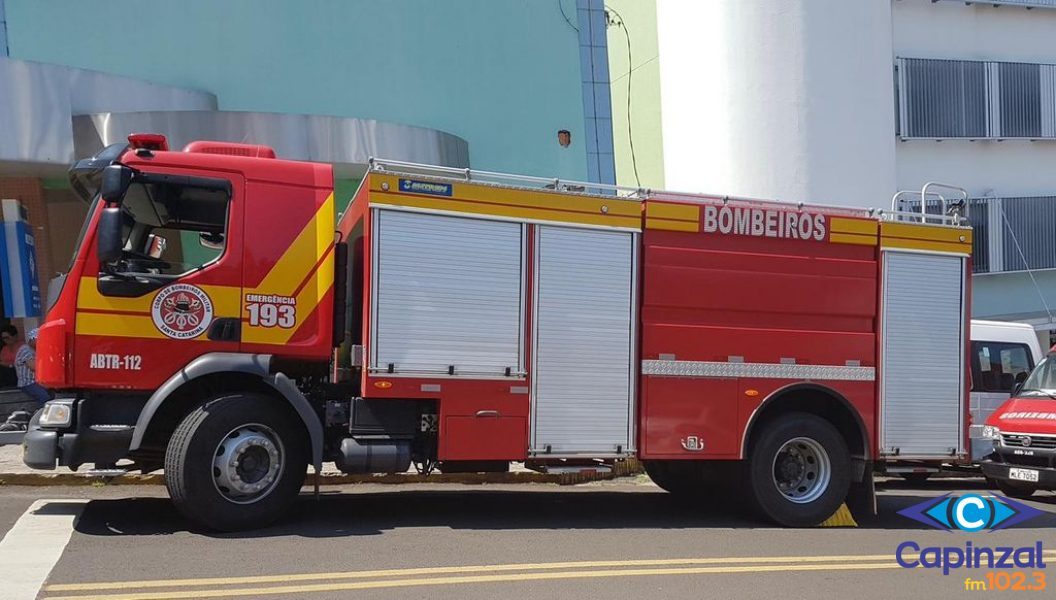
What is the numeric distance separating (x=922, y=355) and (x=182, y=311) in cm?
669

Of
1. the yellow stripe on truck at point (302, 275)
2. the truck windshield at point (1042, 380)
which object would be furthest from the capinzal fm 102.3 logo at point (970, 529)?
the yellow stripe on truck at point (302, 275)

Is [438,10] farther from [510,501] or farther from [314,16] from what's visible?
[510,501]

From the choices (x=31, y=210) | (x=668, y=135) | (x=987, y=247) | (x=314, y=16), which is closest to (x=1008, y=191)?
(x=987, y=247)

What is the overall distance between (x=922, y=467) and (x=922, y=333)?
1283 millimetres

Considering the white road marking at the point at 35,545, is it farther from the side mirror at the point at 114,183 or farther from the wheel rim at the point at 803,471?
the wheel rim at the point at 803,471

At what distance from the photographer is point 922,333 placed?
961cm

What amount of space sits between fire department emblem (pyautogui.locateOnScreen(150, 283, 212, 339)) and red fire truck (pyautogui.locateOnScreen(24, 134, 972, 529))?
0.05ft

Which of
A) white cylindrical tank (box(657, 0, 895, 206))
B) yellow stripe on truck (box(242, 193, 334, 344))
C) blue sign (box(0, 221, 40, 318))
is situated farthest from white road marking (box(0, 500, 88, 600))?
white cylindrical tank (box(657, 0, 895, 206))

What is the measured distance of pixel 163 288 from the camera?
25.2 ft

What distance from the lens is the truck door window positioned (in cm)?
771

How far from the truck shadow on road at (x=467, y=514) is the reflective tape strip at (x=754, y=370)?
1.33 meters

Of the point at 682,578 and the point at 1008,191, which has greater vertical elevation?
the point at 1008,191

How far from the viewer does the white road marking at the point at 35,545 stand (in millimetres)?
6055

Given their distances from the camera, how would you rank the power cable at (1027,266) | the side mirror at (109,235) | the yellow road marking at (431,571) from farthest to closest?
1. the power cable at (1027,266)
2. the side mirror at (109,235)
3. the yellow road marking at (431,571)
